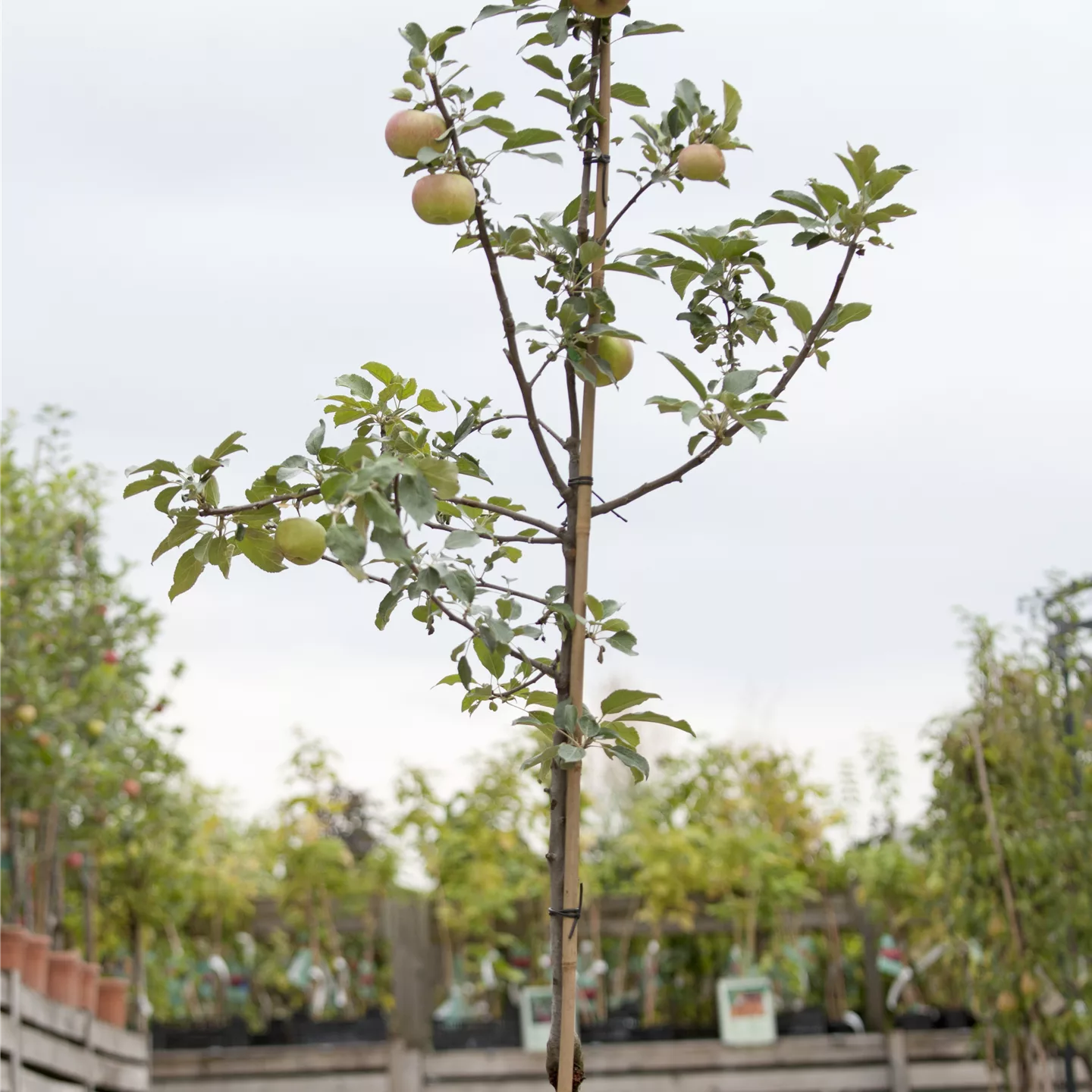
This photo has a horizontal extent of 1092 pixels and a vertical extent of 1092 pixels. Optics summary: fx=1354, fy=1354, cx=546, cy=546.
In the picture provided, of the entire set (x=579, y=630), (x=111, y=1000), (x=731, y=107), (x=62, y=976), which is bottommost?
(x=111, y=1000)

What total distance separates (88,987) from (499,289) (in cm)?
329

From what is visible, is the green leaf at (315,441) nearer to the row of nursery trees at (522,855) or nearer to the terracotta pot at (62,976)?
the row of nursery trees at (522,855)

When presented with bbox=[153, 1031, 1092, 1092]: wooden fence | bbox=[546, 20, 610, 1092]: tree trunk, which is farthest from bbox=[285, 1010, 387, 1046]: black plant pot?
bbox=[546, 20, 610, 1092]: tree trunk

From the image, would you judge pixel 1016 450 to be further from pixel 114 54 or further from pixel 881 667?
pixel 114 54

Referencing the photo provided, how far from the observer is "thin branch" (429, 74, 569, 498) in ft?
3.37

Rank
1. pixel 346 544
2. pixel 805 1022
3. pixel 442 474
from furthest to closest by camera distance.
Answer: pixel 805 1022 → pixel 442 474 → pixel 346 544

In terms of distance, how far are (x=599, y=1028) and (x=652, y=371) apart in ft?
9.92

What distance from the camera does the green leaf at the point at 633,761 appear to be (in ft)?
3.38

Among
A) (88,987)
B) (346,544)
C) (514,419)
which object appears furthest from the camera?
(88,987)

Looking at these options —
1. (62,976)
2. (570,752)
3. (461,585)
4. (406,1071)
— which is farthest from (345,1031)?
(461,585)

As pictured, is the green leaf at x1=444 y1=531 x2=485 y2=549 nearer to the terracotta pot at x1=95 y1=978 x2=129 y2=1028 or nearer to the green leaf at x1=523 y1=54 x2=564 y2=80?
the green leaf at x1=523 y1=54 x2=564 y2=80

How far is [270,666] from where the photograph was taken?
5.00 metres

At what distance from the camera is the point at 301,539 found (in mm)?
954

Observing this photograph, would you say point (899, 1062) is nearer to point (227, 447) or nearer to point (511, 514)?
point (511, 514)
